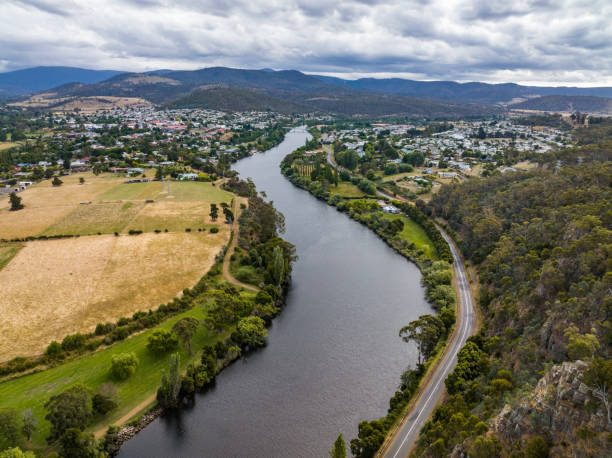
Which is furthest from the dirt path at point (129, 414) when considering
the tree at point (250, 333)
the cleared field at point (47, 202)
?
the cleared field at point (47, 202)

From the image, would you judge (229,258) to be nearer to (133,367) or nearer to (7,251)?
(133,367)

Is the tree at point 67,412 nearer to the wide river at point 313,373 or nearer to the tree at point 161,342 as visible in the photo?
the wide river at point 313,373

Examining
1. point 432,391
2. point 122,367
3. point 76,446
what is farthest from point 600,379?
point 122,367

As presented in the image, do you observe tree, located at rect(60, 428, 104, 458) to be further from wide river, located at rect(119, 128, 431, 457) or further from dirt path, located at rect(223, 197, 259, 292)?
dirt path, located at rect(223, 197, 259, 292)

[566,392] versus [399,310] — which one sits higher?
[566,392]

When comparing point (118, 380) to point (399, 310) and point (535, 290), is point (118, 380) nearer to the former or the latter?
point (399, 310)

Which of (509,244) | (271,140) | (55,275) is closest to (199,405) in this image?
(55,275)

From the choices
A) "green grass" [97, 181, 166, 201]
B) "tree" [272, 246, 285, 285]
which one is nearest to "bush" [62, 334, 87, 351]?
"tree" [272, 246, 285, 285]
